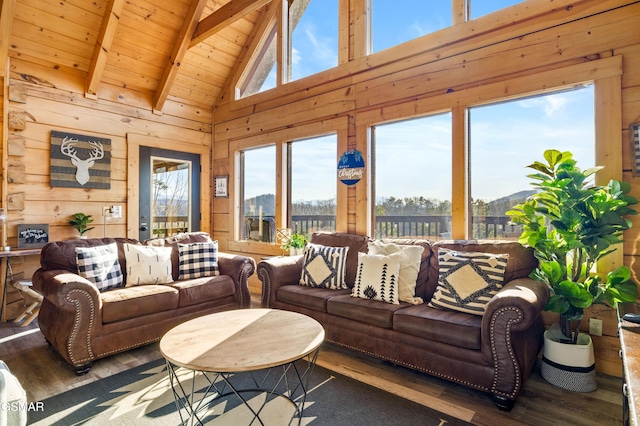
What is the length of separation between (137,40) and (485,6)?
404 cm

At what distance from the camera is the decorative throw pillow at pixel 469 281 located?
2.45m

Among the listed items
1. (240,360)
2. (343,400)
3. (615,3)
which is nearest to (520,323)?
(343,400)

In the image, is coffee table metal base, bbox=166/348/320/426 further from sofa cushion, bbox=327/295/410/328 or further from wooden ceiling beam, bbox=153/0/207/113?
wooden ceiling beam, bbox=153/0/207/113

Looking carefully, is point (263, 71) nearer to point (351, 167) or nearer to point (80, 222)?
point (351, 167)

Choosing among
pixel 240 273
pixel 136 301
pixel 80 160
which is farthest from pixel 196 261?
pixel 80 160

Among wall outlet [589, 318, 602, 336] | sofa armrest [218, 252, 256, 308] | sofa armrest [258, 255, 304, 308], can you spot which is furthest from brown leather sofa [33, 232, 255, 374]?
wall outlet [589, 318, 602, 336]

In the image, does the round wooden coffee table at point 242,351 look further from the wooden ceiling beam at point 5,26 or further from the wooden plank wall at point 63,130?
the wooden ceiling beam at point 5,26

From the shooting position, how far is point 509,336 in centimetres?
204

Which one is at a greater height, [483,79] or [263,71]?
[263,71]

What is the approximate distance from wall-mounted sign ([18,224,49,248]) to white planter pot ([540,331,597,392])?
4.99 meters

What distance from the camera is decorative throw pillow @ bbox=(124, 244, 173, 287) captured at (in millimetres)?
3226

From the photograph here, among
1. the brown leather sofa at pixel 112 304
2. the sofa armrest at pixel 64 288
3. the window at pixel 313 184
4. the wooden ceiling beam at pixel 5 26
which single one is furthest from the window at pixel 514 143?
the wooden ceiling beam at pixel 5 26

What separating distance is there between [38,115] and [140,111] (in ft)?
3.85

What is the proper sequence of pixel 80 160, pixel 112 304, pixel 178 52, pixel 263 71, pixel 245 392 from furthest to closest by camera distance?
pixel 263 71, pixel 178 52, pixel 80 160, pixel 112 304, pixel 245 392
